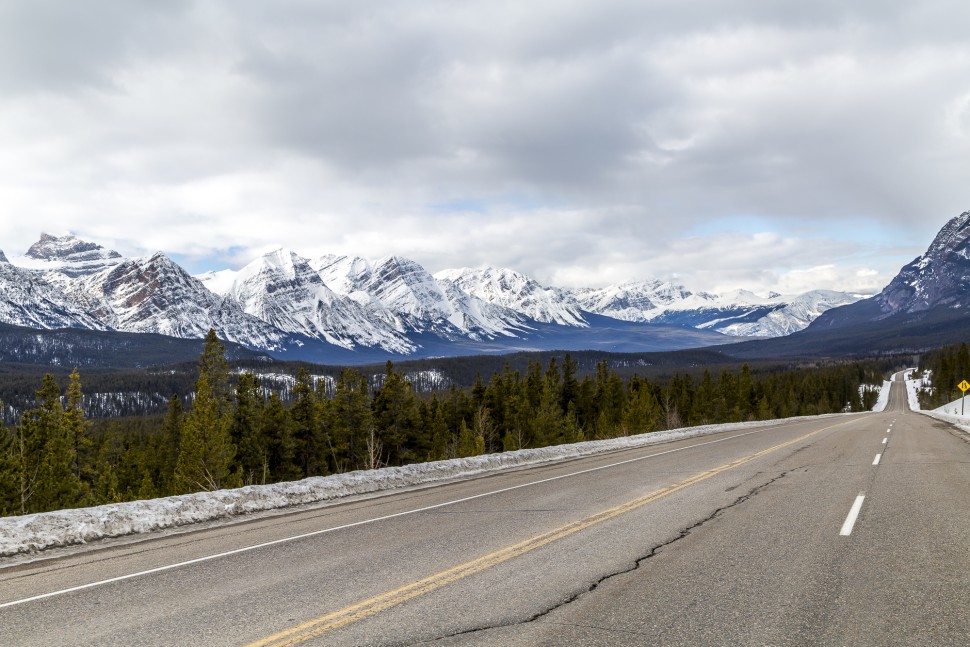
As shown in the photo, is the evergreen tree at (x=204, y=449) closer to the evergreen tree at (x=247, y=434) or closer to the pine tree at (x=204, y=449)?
the pine tree at (x=204, y=449)

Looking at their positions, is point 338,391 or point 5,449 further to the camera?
point 338,391

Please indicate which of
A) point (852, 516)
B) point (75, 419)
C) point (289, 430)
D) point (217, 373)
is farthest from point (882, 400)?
point (852, 516)

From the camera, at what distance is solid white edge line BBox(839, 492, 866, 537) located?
8906mm

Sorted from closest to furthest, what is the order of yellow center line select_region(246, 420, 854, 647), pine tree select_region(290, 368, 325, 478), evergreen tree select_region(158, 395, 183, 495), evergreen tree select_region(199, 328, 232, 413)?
yellow center line select_region(246, 420, 854, 647)
evergreen tree select_region(199, 328, 232, 413)
pine tree select_region(290, 368, 325, 478)
evergreen tree select_region(158, 395, 183, 495)

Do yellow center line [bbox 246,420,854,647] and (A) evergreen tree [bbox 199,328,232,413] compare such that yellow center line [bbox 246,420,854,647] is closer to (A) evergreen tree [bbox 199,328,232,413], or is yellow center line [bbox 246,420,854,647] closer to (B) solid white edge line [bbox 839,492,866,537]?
A: (B) solid white edge line [bbox 839,492,866,537]

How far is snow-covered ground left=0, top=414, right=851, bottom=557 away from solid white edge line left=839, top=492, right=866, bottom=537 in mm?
10089

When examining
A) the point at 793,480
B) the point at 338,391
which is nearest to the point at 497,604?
the point at 793,480

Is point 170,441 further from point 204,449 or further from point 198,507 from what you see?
point 198,507

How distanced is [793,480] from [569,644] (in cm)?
1117

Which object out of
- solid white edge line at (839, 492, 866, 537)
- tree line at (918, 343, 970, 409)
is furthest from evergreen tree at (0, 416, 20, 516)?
tree line at (918, 343, 970, 409)

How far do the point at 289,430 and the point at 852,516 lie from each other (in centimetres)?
4341

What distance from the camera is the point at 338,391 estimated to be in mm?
50656

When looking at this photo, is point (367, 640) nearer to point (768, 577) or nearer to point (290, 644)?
point (290, 644)

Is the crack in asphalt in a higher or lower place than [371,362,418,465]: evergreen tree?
higher
